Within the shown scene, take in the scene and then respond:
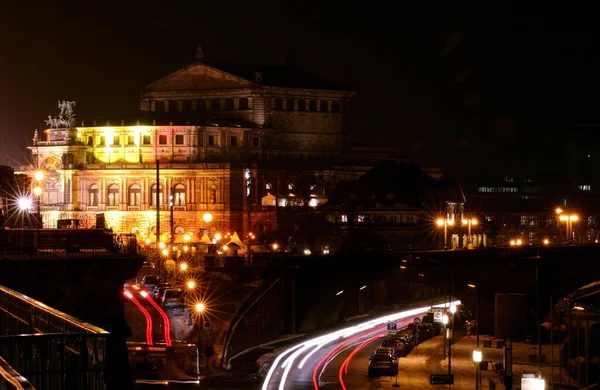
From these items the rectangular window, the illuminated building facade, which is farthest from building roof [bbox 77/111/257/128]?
the rectangular window

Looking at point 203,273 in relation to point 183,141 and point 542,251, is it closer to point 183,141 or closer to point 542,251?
point 542,251

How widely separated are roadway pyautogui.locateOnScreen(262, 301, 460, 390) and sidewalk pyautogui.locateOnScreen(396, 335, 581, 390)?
2278mm

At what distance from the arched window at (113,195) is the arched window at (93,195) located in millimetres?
1465

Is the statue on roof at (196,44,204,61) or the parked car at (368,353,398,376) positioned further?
the statue on roof at (196,44,204,61)

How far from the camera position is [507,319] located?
85.5 meters

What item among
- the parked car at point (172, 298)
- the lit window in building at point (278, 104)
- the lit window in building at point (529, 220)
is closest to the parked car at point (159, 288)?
the parked car at point (172, 298)

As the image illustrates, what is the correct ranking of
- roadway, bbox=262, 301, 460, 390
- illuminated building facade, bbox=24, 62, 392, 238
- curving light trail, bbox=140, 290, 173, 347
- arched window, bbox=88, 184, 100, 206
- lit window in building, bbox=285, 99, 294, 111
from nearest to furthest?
1. roadway, bbox=262, 301, 460, 390
2. curving light trail, bbox=140, 290, 173, 347
3. illuminated building facade, bbox=24, 62, 392, 238
4. arched window, bbox=88, 184, 100, 206
5. lit window in building, bbox=285, 99, 294, 111

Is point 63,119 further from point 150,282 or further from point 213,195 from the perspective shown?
point 150,282

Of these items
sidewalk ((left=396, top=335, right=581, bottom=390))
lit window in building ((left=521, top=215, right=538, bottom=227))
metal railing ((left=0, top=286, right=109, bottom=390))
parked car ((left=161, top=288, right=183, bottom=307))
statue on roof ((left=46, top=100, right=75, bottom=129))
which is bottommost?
sidewalk ((left=396, top=335, right=581, bottom=390))

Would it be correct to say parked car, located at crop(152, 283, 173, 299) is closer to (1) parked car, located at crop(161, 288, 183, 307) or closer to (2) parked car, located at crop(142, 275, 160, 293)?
(2) parked car, located at crop(142, 275, 160, 293)

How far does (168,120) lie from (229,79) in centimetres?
1131

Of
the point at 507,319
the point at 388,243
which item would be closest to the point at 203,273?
the point at 507,319

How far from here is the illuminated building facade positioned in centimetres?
15000

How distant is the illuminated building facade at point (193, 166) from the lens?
150000mm
